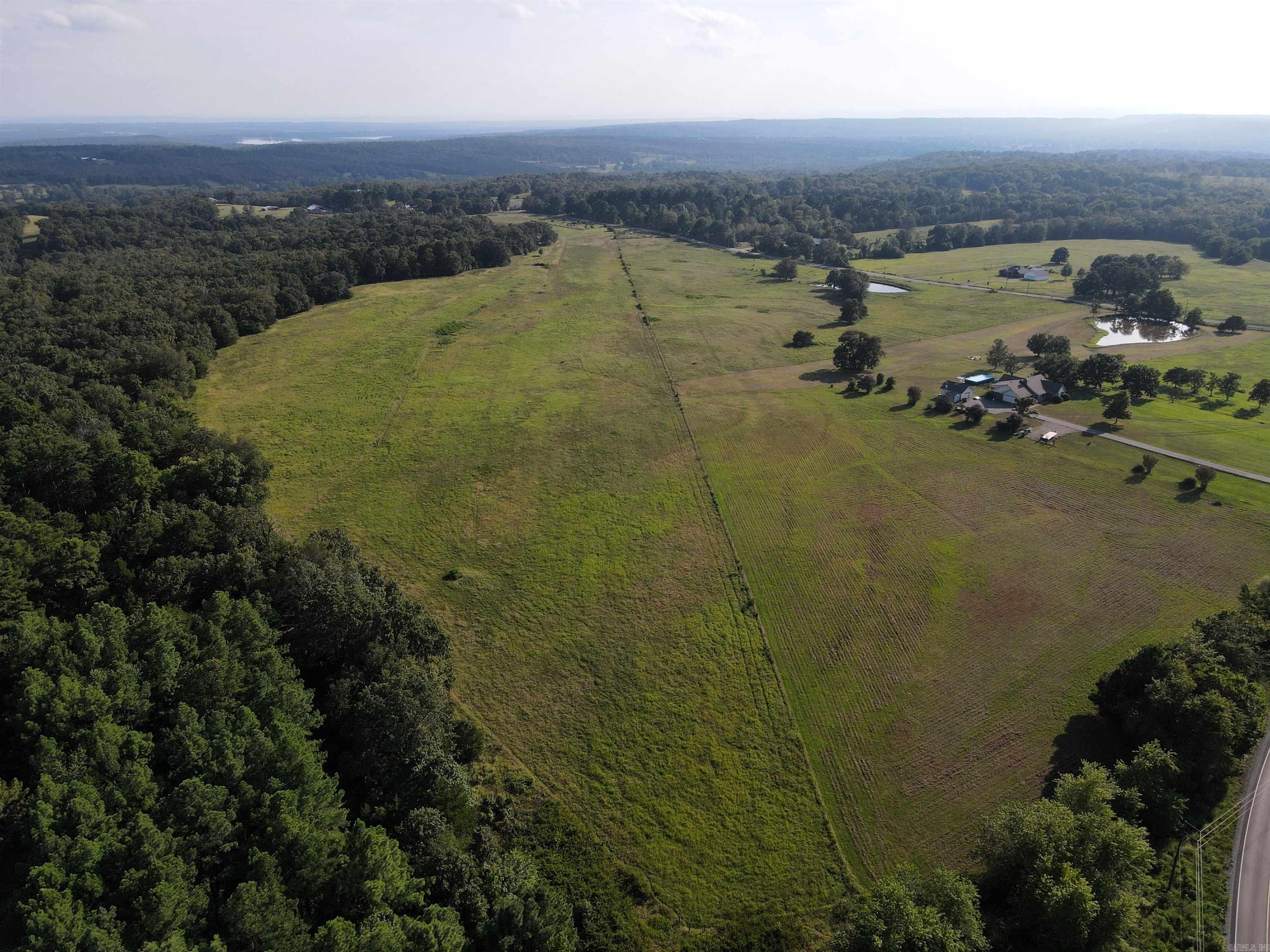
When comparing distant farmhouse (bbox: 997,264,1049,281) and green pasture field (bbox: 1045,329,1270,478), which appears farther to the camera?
distant farmhouse (bbox: 997,264,1049,281)

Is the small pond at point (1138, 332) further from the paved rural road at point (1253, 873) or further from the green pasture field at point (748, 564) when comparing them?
the paved rural road at point (1253, 873)

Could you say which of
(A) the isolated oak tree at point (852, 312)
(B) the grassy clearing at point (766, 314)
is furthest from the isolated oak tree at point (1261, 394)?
(A) the isolated oak tree at point (852, 312)

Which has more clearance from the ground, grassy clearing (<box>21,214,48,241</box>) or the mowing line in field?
grassy clearing (<box>21,214,48,241</box>)

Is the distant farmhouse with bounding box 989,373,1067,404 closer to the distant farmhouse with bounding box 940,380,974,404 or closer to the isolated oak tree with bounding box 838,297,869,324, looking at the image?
the distant farmhouse with bounding box 940,380,974,404

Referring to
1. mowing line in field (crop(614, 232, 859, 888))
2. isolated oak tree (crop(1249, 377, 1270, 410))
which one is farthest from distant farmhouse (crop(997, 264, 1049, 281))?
mowing line in field (crop(614, 232, 859, 888))

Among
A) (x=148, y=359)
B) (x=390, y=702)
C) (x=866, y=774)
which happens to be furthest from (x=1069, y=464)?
(x=148, y=359)

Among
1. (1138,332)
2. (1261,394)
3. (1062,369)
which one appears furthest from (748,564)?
(1138,332)
